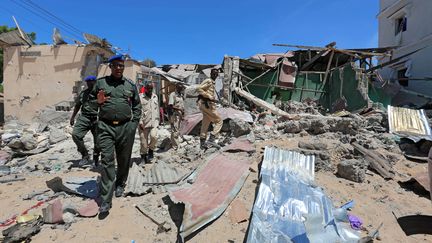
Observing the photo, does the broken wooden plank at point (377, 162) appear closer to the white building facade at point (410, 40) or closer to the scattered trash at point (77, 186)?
the scattered trash at point (77, 186)

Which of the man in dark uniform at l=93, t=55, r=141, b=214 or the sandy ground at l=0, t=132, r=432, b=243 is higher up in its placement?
the man in dark uniform at l=93, t=55, r=141, b=214

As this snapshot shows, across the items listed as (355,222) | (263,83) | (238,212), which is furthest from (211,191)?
(263,83)

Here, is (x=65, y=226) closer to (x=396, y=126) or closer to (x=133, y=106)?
(x=133, y=106)

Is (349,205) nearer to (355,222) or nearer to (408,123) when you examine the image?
(355,222)

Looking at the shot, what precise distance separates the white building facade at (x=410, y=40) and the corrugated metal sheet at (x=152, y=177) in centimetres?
1047

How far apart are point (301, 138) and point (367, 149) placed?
1.31m

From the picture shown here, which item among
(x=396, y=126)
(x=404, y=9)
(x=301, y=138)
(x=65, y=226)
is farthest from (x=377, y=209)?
(x=404, y=9)

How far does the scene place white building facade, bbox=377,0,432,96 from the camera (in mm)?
12016

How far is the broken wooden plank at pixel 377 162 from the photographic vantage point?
14.1ft

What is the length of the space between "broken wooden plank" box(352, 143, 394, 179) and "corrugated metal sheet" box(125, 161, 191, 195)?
2.89 meters

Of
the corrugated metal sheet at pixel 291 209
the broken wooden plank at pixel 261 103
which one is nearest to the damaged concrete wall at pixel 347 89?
the broken wooden plank at pixel 261 103

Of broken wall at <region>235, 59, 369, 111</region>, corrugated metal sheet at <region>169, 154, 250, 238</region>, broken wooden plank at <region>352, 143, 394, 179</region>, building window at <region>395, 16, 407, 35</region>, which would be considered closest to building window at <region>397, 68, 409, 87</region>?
building window at <region>395, 16, 407, 35</region>

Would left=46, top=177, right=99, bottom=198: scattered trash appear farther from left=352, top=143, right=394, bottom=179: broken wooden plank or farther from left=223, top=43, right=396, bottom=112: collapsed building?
left=223, top=43, right=396, bottom=112: collapsed building

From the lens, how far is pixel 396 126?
675cm
